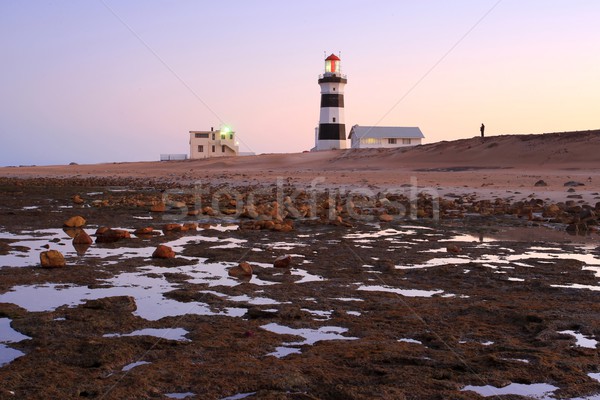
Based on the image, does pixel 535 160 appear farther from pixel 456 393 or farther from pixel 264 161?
pixel 456 393

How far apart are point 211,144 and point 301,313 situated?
66.8m

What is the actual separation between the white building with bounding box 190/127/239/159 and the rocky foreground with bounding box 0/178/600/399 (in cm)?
5996

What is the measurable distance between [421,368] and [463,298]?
85.7 inches

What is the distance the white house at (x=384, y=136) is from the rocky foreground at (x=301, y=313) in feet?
192

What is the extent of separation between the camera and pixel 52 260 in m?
7.82

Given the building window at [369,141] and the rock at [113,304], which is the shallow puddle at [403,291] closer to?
the rock at [113,304]

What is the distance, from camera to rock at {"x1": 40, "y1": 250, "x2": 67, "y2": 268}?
7.79m

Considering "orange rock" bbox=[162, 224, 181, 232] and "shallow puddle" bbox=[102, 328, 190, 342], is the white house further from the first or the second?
"shallow puddle" bbox=[102, 328, 190, 342]

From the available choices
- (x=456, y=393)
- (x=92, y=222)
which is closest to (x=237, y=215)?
(x=92, y=222)

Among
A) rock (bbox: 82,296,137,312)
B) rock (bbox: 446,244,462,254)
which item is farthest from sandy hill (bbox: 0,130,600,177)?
rock (bbox: 82,296,137,312)

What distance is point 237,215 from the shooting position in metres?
14.6

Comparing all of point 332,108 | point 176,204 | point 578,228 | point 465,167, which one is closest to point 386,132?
point 332,108

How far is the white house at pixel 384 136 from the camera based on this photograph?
69938 mm

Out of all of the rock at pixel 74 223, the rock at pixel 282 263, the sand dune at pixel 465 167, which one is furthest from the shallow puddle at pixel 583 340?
the sand dune at pixel 465 167
